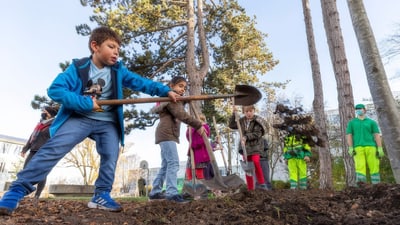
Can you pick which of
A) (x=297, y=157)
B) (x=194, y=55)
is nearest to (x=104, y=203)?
(x=297, y=157)

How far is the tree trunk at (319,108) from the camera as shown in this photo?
8375mm

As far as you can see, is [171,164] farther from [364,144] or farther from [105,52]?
[364,144]

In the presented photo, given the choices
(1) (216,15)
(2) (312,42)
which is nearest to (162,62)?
(1) (216,15)

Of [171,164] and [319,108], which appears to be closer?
[171,164]

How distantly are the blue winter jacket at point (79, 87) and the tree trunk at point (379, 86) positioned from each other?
2.07 m

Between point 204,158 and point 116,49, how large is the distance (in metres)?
3.46

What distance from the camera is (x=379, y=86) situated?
3287mm

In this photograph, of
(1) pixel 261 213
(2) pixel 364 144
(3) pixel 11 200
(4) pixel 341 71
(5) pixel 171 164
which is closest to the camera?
(1) pixel 261 213

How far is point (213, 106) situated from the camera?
15125 millimetres

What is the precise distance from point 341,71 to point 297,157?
1.96 meters

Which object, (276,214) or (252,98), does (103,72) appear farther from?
(276,214)

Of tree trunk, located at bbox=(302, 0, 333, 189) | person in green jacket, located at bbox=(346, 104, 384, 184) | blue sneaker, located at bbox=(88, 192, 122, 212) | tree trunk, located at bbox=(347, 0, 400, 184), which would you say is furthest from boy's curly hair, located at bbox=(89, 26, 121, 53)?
tree trunk, located at bbox=(302, 0, 333, 189)

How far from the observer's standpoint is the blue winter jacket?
294 centimetres

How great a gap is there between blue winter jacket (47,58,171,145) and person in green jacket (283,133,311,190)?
12.4 feet
